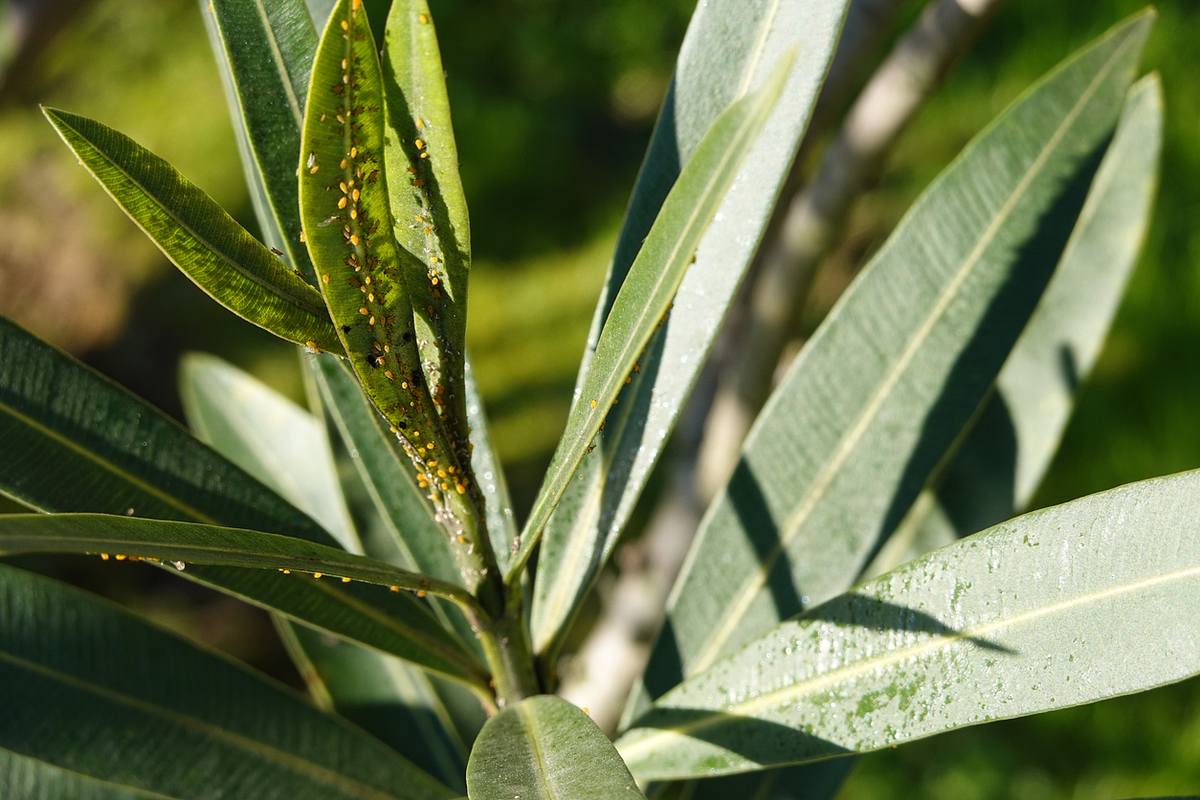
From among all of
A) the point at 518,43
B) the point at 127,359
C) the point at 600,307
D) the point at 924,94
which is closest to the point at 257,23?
the point at 600,307

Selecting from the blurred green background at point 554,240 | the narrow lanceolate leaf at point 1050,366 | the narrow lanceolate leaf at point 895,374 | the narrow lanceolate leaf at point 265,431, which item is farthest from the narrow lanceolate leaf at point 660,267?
the blurred green background at point 554,240

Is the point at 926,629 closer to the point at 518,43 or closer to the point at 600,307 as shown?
the point at 600,307

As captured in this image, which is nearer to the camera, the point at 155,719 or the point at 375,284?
the point at 375,284

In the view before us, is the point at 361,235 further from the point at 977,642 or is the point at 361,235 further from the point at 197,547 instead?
the point at 977,642

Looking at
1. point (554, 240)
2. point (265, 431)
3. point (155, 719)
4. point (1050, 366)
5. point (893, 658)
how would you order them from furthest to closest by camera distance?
point (554, 240)
point (265, 431)
point (1050, 366)
point (155, 719)
point (893, 658)

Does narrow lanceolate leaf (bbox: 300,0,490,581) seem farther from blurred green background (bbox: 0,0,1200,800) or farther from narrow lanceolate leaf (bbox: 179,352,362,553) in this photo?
blurred green background (bbox: 0,0,1200,800)

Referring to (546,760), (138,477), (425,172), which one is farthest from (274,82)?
(546,760)

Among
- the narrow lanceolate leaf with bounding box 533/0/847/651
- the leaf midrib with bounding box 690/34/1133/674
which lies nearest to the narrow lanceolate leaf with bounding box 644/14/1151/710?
the leaf midrib with bounding box 690/34/1133/674
